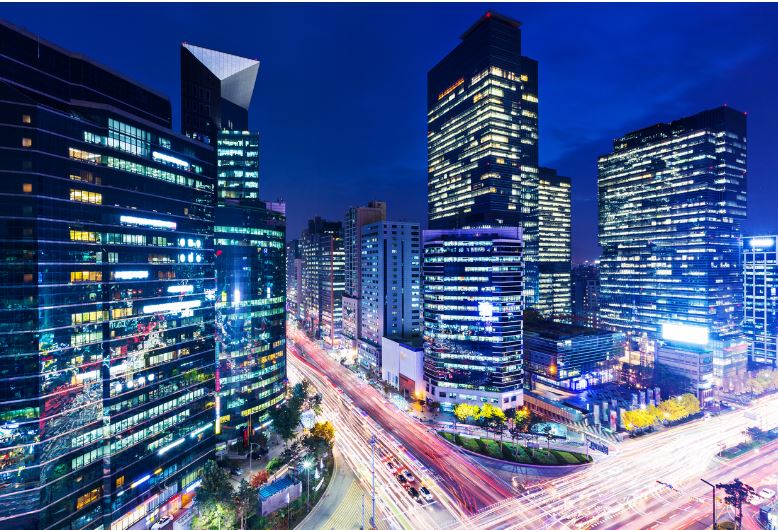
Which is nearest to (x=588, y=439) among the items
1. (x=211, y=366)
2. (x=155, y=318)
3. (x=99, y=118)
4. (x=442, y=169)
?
(x=211, y=366)

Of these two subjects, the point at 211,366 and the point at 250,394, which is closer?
the point at 211,366

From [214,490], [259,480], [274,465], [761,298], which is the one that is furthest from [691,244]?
[214,490]

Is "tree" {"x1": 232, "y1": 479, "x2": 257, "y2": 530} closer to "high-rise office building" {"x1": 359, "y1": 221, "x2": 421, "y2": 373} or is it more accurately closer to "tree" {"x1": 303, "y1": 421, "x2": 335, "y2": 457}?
"tree" {"x1": 303, "y1": 421, "x2": 335, "y2": 457}

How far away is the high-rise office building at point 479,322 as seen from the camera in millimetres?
99875

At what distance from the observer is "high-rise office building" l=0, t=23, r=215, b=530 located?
45.2 m

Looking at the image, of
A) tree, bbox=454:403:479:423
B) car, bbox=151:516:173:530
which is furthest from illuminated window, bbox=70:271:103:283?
tree, bbox=454:403:479:423

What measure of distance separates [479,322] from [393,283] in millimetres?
52711

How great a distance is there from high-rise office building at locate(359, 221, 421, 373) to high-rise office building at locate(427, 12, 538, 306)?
80.4 ft

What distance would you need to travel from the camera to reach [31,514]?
4475cm

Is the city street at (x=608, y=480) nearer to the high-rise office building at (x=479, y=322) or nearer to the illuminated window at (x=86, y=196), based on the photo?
the high-rise office building at (x=479, y=322)

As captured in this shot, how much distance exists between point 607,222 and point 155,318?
168 metres

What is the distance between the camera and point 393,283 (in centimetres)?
14825

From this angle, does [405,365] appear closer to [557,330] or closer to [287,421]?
[287,421]

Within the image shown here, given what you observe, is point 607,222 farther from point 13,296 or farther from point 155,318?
point 13,296
